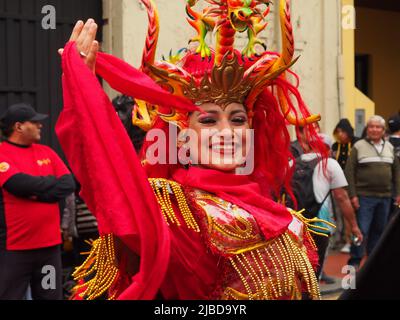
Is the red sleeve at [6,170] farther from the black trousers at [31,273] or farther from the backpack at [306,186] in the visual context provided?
the backpack at [306,186]

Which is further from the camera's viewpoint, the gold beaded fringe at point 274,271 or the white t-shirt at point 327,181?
the white t-shirt at point 327,181

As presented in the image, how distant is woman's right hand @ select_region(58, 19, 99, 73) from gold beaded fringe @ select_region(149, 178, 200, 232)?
498 millimetres

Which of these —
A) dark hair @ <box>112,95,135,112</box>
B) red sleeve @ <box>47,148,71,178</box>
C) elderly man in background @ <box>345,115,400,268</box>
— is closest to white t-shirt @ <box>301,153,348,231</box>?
dark hair @ <box>112,95,135,112</box>

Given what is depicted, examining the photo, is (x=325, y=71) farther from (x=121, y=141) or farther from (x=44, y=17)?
(x=121, y=141)

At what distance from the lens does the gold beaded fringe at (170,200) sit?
272cm

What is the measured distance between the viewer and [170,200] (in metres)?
2.79

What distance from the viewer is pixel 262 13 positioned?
3.11 m

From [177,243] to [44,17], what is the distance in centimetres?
511

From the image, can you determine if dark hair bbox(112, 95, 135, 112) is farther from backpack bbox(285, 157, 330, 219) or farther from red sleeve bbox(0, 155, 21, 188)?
backpack bbox(285, 157, 330, 219)

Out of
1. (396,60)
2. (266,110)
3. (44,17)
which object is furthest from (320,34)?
(266,110)

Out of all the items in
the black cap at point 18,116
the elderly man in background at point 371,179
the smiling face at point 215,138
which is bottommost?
the elderly man in background at point 371,179

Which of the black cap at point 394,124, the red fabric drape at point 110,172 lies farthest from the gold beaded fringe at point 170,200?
the black cap at point 394,124

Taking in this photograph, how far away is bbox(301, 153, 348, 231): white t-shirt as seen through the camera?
5.82 meters
